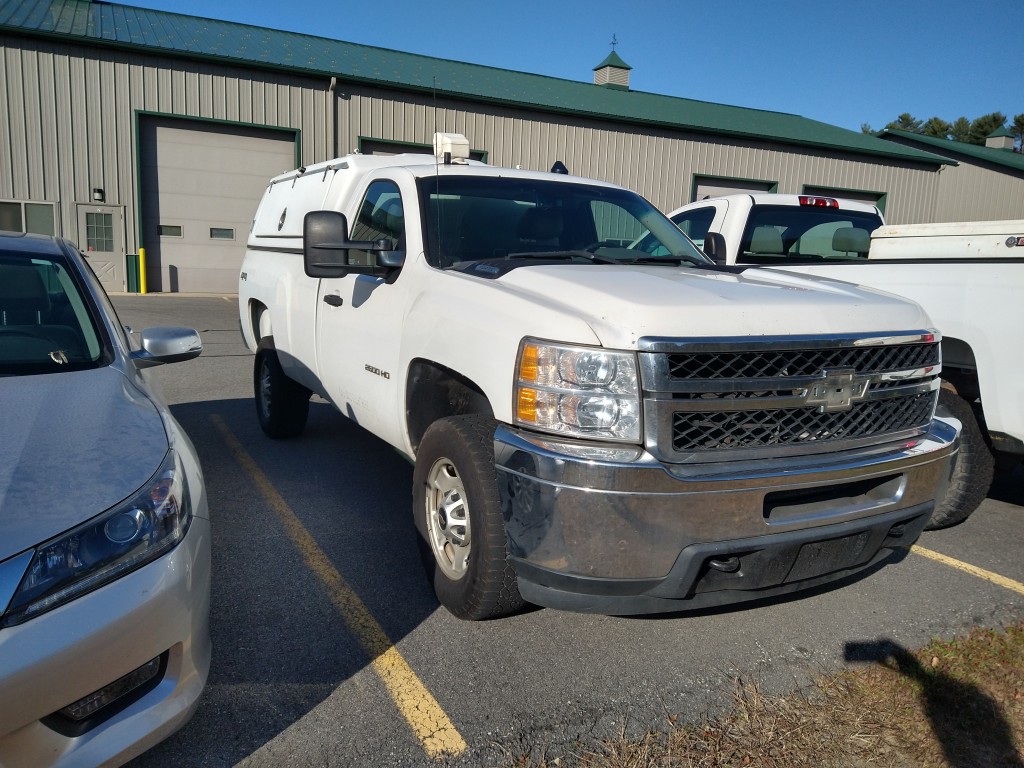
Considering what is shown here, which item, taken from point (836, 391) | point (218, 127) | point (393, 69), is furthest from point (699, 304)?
point (393, 69)

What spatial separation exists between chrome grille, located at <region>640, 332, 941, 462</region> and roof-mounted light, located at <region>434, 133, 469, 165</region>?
2.61 meters

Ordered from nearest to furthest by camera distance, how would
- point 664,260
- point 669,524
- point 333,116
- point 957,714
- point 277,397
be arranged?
1. point 669,524
2. point 957,714
3. point 664,260
4. point 277,397
5. point 333,116

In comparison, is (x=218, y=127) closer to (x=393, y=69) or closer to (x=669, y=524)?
(x=393, y=69)

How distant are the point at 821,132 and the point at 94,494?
28.7m

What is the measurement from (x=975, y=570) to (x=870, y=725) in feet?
6.26

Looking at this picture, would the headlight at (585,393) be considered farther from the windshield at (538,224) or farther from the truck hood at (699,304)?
the windshield at (538,224)

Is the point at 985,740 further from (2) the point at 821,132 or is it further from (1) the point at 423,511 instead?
(2) the point at 821,132

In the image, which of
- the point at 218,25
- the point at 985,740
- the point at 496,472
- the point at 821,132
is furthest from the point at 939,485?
the point at 821,132

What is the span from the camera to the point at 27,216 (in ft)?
57.6

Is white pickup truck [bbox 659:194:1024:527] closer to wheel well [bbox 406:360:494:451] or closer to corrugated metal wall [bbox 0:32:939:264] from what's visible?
wheel well [bbox 406:360:494:451]

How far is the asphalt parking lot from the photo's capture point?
8.60 feet

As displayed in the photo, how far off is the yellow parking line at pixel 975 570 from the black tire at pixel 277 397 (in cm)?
432

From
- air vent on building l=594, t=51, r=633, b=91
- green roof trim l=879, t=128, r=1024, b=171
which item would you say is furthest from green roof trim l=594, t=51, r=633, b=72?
green roof trim l=879, t=128, r=1024, b=171

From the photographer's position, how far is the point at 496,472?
2.76m
